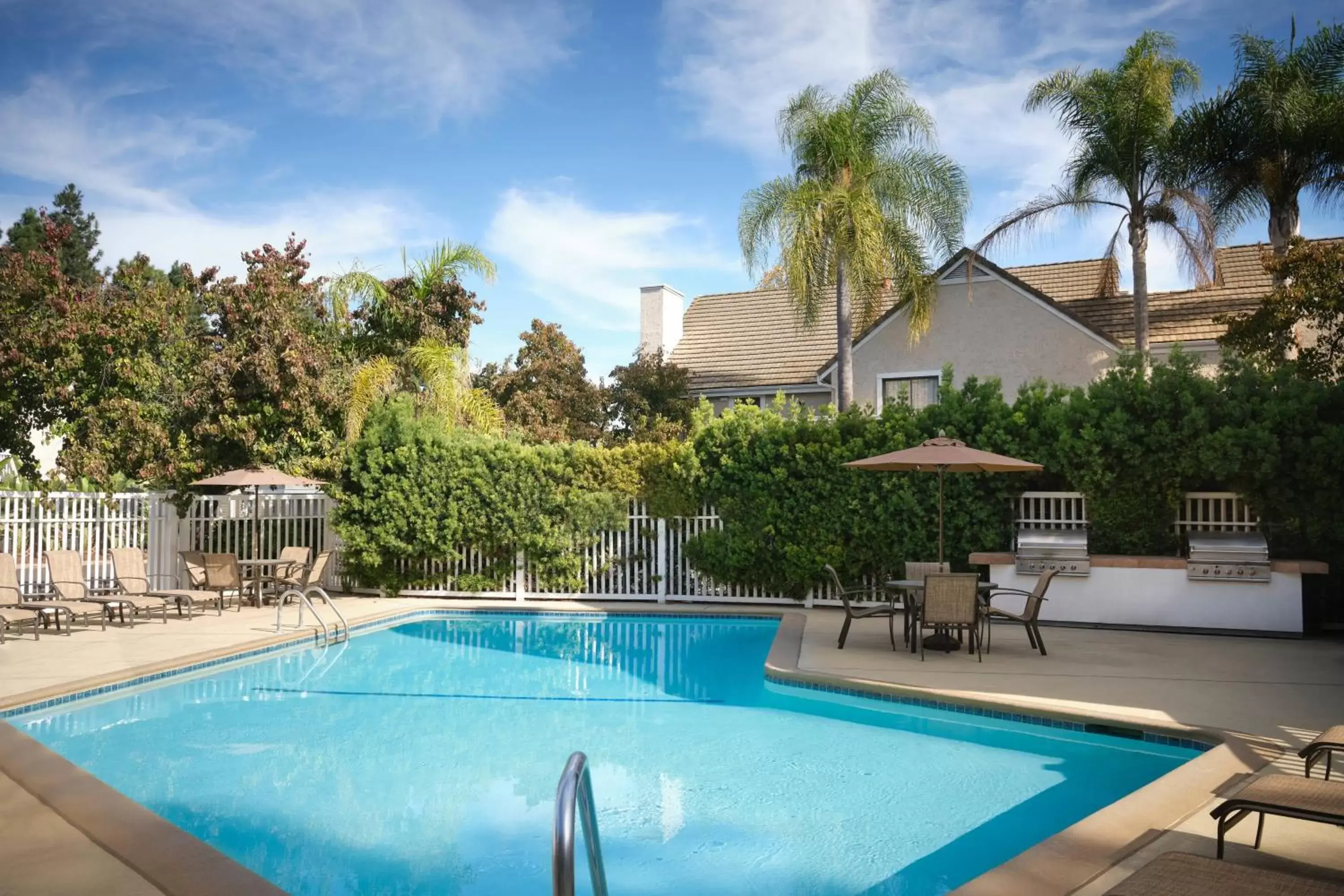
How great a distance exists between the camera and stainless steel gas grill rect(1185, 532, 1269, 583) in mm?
12133

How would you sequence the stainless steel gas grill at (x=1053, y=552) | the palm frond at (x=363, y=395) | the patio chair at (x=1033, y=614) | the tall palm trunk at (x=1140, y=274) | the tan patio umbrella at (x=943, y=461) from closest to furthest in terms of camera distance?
the patio chair at (x=1033, y=614), the tan patio umbrella at (x=943, y=461), the stainless steel gas grill at (x=1053, y=552), the palm frond at (x=363, y=395), the tall palm trunk at (x=1140, y=274)

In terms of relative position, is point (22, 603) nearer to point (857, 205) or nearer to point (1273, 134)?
point (857, 205)

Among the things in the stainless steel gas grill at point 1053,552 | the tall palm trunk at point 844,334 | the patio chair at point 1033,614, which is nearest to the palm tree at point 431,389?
the tall palm trunk at point 844,334

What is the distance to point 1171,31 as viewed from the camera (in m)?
20.6

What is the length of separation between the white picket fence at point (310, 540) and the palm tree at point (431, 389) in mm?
2181

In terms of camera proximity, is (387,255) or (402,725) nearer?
(402,725)

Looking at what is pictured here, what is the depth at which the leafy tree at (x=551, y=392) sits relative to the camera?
89.4 ft

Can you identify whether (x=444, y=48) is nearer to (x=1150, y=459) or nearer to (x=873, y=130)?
(x=873, y=130)

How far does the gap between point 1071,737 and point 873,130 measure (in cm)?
1634

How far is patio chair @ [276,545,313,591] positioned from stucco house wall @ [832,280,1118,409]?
12.5 meters

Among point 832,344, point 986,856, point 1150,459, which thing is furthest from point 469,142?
point 986,856

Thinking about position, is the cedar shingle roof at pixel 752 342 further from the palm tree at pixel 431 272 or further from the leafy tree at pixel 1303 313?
the leafy tree at pixel 1303 313

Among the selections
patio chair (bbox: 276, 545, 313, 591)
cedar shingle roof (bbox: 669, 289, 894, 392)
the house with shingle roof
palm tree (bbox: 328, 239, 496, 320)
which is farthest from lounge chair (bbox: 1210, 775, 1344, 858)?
cedar shingle roof (bbox: 669, 289, 894, 392)

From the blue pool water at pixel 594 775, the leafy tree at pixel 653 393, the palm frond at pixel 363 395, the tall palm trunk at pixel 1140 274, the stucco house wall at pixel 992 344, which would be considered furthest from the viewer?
the leafy tree at pixel 653 393
